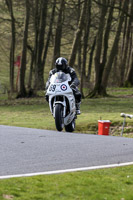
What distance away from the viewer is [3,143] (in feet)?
35.2

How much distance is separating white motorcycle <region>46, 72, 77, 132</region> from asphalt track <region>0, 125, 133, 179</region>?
0.87 metres

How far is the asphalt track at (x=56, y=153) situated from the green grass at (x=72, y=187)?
1.72ft

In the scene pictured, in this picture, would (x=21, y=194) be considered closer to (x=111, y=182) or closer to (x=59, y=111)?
(x=111, y=182)

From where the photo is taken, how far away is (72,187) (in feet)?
21.4

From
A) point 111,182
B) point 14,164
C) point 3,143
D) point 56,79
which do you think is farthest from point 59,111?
point 111,182

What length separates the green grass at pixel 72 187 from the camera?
239 inches

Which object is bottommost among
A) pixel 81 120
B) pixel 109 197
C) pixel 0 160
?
pixel 81 120

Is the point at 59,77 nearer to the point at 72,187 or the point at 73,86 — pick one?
the point at 73,86

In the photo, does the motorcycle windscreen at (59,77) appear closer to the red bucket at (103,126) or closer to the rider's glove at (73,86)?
the rider's glove at (73,86)

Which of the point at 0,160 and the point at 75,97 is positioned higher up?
the point at 0,160

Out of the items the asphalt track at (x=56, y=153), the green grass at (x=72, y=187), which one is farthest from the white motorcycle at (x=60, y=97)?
the green grass at (x=72, y=187)

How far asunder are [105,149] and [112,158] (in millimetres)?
1034

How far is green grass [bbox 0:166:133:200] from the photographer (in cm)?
607

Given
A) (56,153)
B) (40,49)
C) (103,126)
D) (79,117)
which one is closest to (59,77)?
(103,126)
